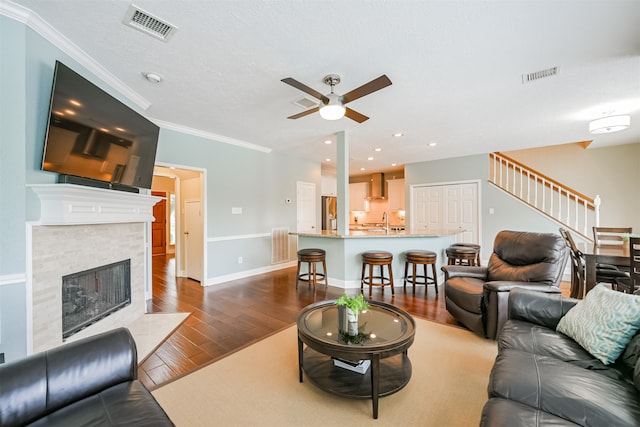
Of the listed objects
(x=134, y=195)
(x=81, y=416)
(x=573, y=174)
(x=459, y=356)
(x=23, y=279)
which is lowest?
(x=459, y=356)

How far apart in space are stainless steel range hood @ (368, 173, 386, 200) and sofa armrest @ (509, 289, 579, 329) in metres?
6.98

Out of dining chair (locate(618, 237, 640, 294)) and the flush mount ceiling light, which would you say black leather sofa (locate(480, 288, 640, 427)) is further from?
the flush mount ceiling light

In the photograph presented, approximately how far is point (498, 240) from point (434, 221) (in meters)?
3.71

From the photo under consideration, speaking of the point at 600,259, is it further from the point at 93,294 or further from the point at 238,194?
the point at 93,294

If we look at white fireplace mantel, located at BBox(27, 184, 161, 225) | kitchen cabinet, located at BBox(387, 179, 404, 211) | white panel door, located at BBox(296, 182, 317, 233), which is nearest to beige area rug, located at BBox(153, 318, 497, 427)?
white fireplace mantel, located at BBox(27, 184, 161, 225)

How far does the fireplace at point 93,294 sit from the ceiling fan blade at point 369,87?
10.1ft

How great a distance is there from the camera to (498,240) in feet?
11.1

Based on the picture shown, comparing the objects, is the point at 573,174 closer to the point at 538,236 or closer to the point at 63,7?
the point at 538,236

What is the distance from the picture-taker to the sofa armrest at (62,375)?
1.05 metres

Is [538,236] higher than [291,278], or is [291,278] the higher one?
[538,236]

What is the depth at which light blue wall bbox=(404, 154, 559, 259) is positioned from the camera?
576 centimetres

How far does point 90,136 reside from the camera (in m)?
2.34

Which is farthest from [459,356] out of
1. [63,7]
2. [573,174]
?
[573,174]

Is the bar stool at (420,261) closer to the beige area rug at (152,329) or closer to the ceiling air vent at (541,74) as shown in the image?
the ceiling air vent at (541,74)
